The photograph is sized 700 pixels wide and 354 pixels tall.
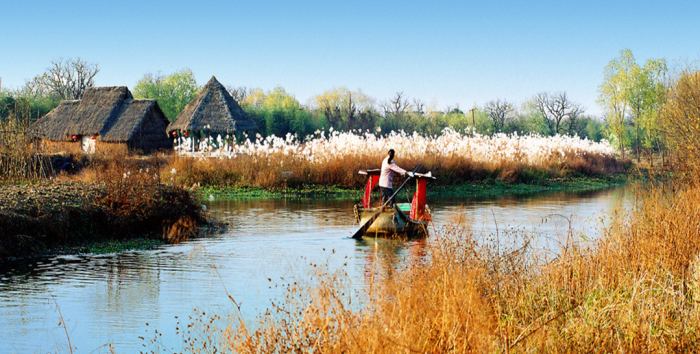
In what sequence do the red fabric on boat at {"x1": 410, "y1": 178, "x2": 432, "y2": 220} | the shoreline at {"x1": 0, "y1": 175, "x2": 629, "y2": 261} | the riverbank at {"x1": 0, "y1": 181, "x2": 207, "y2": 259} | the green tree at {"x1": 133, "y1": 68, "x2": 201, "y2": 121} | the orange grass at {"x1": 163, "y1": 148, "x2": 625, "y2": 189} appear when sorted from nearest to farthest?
the shoreline at {"x1": 0, "y1": 175, "x2": 629, "y2": 261}
the riverbank at {"x1": 0, "y1": 181, "x2": 207, "y2": 259}
the red fabric on boat at {"x1": 410, "y1": 178, "x2": 432, "y2": 220}
the orange grass at {"x1": 163, "y1": 148, "x2": 625, "y2": 189}
the green tree at {"x1": 133, "y1": 68, "x2": 201, "y2": 121}

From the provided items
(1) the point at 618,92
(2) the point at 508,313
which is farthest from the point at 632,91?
(2) the point at 508,313

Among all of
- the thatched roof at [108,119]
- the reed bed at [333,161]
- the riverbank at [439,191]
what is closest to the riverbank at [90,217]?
the riverbank at [439,191]

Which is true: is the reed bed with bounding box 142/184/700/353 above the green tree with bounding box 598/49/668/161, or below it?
below

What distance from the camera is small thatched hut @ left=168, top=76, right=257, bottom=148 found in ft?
136

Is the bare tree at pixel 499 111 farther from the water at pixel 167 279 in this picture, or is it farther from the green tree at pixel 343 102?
the water at pixel 167 279

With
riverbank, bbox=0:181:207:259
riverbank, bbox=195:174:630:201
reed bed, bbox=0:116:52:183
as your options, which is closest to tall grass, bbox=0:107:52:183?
reed bed, bbox=0:116:52:183

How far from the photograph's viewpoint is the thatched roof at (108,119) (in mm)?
44438

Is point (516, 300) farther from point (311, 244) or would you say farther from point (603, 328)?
point (311, 244)

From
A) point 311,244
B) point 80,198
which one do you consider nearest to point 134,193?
point 80,198

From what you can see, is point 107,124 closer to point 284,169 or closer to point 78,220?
point 284,169

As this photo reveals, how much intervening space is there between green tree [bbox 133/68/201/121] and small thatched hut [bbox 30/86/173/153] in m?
34.5

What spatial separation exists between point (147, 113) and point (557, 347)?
4267 cm

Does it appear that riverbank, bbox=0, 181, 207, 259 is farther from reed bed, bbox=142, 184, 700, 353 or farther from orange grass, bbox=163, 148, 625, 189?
orange grass, bbox=163, 148, 625, 189

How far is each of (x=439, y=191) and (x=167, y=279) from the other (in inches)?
812
